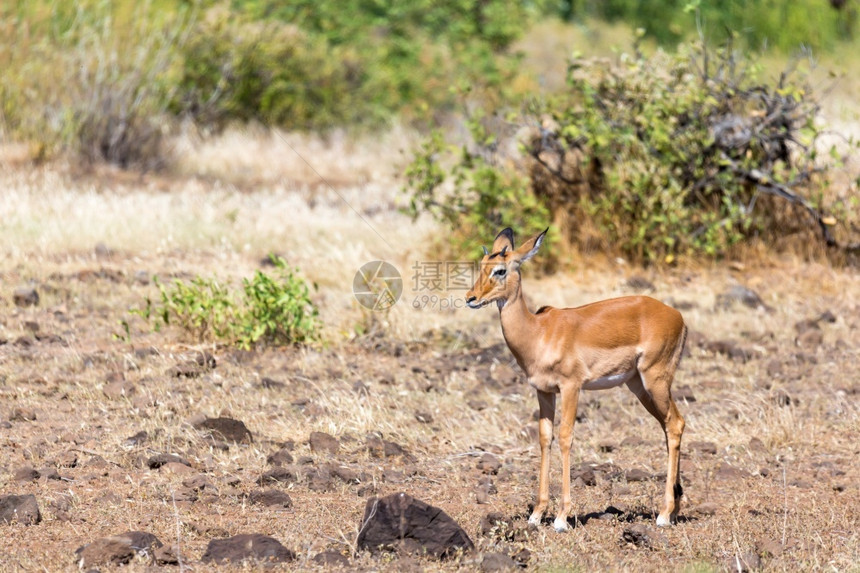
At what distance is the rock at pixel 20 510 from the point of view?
4945mm

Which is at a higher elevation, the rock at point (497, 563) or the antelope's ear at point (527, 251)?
the antelope's ear at point (527, 251)

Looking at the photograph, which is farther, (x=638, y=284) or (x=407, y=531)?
(x=638, y=284)

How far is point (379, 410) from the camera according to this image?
22.4 ft

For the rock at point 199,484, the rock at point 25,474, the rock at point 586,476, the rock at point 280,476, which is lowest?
the rock at point 586,476

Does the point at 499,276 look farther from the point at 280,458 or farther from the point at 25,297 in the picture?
the point at 25,297

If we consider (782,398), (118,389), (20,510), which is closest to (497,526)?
(20,510)

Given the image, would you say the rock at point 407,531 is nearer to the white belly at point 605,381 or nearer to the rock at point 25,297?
the white belly at point 605,381

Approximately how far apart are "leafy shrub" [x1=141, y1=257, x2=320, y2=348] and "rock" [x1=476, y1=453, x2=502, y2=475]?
236cm

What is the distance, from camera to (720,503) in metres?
5.56

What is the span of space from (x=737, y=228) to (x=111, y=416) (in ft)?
20.8

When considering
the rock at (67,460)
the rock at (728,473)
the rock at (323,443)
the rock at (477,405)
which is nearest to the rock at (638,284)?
the rock at (477,405)

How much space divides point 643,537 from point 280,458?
2116mm

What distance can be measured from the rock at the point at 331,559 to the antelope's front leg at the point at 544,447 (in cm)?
94

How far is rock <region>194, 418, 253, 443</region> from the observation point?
20.6 ft
